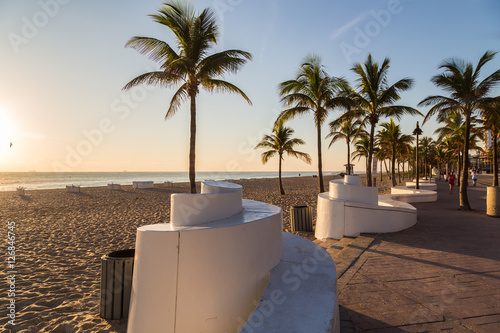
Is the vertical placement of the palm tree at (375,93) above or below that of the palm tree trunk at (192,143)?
above

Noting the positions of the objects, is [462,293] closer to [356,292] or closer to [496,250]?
[356,292]

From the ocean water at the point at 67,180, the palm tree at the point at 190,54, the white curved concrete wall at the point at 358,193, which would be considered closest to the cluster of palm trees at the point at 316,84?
the palm tree at the point at 190,54

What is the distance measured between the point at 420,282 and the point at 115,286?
15.8ft

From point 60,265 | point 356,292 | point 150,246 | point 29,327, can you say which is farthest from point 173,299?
point 60,265

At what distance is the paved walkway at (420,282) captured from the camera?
9.92 ft

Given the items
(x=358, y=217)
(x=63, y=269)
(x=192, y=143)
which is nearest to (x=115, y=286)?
(x=63, y=269)

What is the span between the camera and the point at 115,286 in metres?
4.12

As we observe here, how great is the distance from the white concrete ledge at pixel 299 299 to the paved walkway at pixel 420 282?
517 millimetres

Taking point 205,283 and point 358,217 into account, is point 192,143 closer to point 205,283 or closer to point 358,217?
point 358,217

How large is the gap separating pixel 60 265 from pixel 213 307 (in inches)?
222

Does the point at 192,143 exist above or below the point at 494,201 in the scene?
above

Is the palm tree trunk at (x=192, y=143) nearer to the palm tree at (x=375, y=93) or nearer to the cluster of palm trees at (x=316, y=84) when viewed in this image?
the cluster of palm trees at (x=316, y=84)

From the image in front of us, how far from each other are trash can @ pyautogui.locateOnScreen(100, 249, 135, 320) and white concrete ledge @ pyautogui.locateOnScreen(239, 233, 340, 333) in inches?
95.2

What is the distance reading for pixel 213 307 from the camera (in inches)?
116
